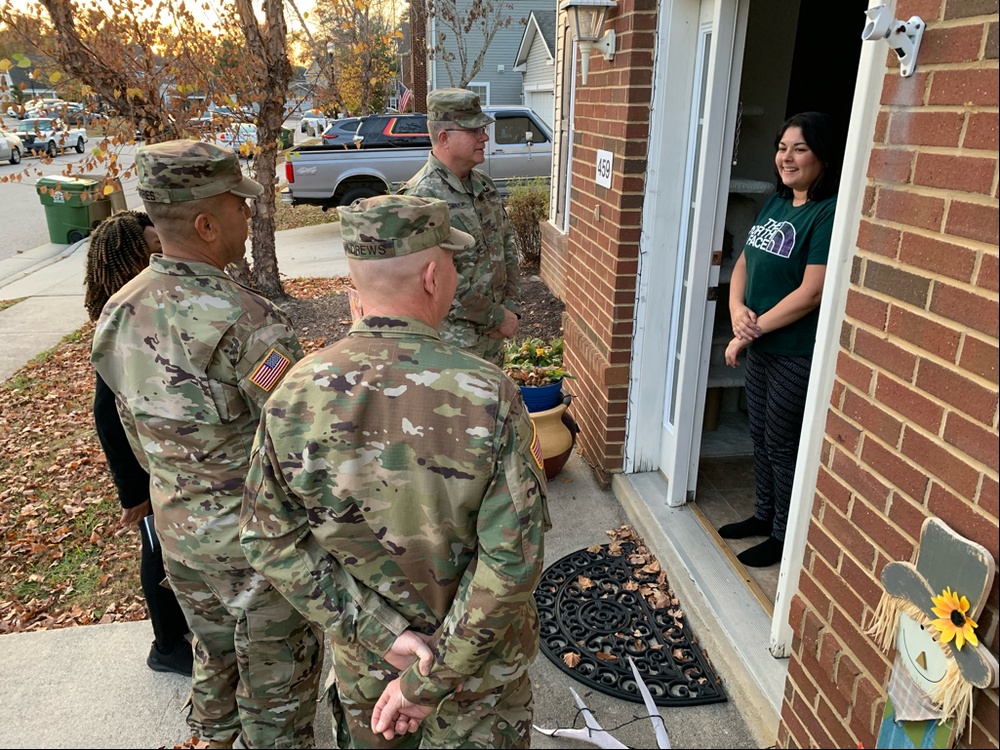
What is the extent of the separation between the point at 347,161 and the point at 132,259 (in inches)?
431

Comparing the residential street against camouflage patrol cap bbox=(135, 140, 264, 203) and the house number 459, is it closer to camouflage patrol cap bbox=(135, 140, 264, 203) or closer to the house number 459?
the house number 459

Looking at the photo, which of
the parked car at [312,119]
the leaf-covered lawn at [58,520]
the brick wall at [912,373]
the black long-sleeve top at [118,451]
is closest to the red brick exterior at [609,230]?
the brick wall at [912,373]

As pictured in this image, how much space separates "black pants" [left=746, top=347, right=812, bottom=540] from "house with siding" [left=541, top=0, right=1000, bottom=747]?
30 centimetres

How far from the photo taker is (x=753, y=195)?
4406mm

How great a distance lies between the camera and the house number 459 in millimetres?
3822

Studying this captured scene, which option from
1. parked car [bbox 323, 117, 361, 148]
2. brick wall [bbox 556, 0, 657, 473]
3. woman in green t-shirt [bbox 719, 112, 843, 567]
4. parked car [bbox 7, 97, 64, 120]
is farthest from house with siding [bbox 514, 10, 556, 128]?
woman in green t-shirt [bbox 719, 112, 843, 567]

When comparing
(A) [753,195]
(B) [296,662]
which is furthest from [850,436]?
(A) [753,195]

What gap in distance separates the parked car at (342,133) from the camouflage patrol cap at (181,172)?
11.5 metres

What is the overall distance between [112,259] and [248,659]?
4.72ft

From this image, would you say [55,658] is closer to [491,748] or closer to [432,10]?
[491,748]

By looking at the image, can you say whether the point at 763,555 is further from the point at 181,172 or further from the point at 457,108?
the point at 181,172

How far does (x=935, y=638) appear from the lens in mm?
1527

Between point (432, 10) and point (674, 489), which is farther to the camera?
point (432, 10)

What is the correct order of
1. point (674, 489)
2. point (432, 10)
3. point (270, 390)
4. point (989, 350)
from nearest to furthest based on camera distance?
point (989, 350)
point (270, 390)
point (674, 489)
point (432, 10)
